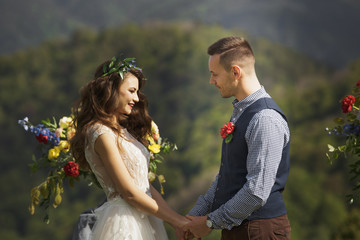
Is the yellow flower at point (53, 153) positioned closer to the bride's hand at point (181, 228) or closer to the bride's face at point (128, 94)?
the bride's face at point (128, 94)

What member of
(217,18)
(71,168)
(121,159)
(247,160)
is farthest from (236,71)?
(217,18)

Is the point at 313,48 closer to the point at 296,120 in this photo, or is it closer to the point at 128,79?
the point at 296,120

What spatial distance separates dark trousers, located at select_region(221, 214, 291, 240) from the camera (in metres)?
1.90

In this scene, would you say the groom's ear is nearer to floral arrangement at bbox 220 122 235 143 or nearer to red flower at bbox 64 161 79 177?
floral arrangement at bbox 220 122 235 143

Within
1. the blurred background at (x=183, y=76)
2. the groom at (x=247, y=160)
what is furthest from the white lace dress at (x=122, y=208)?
the blurred background at (x=183, y=76)

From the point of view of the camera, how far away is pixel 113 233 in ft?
7.00

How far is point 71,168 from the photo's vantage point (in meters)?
2.48

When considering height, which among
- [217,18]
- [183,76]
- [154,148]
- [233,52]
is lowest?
[183,76]

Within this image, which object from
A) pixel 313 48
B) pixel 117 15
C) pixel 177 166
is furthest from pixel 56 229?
pixel 313 48

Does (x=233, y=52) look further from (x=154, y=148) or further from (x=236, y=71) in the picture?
(x=154, y=148)

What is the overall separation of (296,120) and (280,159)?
36.0ft

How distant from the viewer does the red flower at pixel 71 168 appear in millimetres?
2475

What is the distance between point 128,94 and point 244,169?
71 cm

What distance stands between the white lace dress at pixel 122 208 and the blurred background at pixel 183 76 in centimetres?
936
